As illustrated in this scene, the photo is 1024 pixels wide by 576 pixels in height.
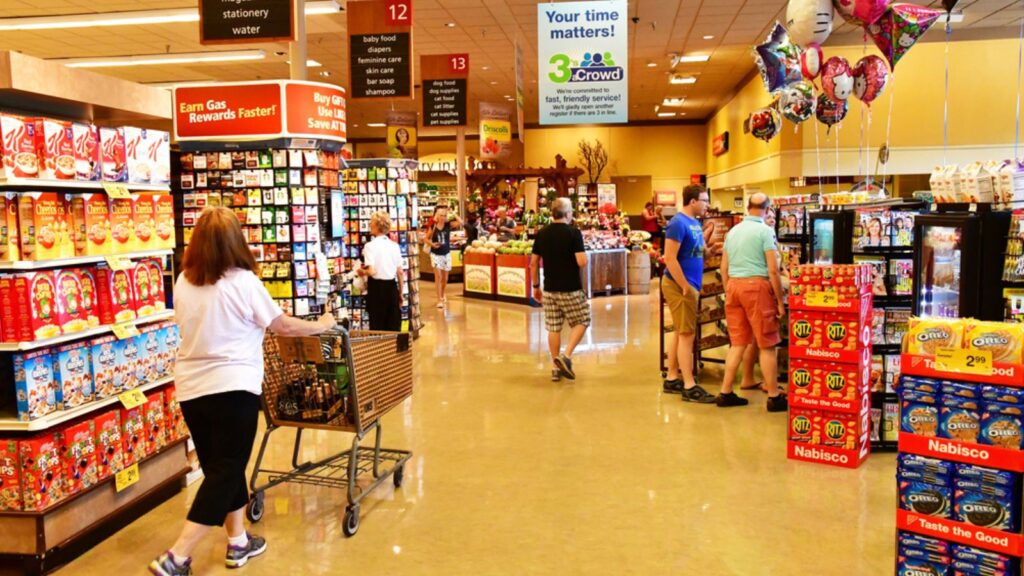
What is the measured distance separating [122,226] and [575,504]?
9.05ft

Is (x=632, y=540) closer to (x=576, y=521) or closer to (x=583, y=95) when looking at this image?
(x=576, y=521)

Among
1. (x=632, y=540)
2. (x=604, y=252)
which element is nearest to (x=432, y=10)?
(x=604, y=252)

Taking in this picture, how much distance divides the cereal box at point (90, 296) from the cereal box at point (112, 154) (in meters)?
0.49

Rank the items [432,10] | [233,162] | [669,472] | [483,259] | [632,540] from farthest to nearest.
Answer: [483,259]
[432,10]
[233,162]
[669,472]
[632,540]

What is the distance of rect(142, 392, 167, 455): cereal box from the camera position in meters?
4.20

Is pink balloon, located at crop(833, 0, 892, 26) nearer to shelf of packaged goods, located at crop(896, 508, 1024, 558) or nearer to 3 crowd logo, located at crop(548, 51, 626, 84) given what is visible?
3 crowd logo, located at crop(548, 51, 626, 84)

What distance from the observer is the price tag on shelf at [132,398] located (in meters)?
3.93

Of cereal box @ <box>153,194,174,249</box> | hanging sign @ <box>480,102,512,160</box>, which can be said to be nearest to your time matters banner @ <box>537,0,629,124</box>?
cereal box @ <box>153,194,174,249</box>

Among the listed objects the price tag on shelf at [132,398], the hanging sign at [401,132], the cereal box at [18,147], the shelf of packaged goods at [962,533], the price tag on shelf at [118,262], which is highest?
the hanging sign at [401,132]

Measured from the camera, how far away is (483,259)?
44.4ft

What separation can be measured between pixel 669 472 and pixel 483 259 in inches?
360

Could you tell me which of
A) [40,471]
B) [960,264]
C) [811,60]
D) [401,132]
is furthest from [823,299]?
[401,132]

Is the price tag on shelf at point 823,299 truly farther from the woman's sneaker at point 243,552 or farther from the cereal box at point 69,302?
the cereal box at point 69,302

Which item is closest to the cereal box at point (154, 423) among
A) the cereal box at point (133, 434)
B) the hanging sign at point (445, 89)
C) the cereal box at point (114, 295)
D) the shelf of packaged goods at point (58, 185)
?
the cereal box at point (133, 434)
